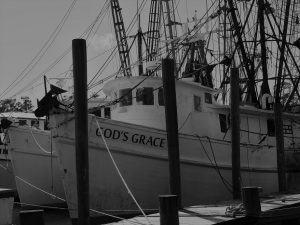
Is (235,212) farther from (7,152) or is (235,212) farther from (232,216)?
(7,152)

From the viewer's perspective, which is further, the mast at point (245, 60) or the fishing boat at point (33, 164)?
the fishing boat at point (33, 164)

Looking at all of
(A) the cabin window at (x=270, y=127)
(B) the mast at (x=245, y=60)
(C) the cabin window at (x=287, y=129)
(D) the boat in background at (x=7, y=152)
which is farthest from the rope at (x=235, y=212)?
(D) the boat in background at (x=7, y=152)

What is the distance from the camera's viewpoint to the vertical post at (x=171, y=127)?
11000mm

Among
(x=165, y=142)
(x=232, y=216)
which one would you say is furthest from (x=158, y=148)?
(x=232, y=216)

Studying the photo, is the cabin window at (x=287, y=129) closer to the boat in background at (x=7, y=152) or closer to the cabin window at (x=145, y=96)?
the cabin window at (x=145, y=96)

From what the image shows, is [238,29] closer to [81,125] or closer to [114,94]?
[114,94]

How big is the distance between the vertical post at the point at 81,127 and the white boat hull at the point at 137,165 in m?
3.78

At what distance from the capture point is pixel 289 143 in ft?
64.5

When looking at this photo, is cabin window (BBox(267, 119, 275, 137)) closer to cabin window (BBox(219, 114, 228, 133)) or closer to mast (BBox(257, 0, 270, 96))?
mast (BBox(257, 0, 270, 96))

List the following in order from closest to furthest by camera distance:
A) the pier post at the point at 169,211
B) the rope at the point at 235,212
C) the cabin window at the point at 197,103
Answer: the pier post at the point at 169,211
the rope at the point at 235,212
the cabin window at the point at 197,103

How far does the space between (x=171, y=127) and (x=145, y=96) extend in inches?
199

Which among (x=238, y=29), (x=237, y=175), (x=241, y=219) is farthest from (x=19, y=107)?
(x=241, y=219)

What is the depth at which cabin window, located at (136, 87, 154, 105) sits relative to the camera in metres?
16.3

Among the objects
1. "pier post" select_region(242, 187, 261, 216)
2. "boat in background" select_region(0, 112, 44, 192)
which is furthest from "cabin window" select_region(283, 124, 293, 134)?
"pier post" select_region(242, 187, 261, 216)
